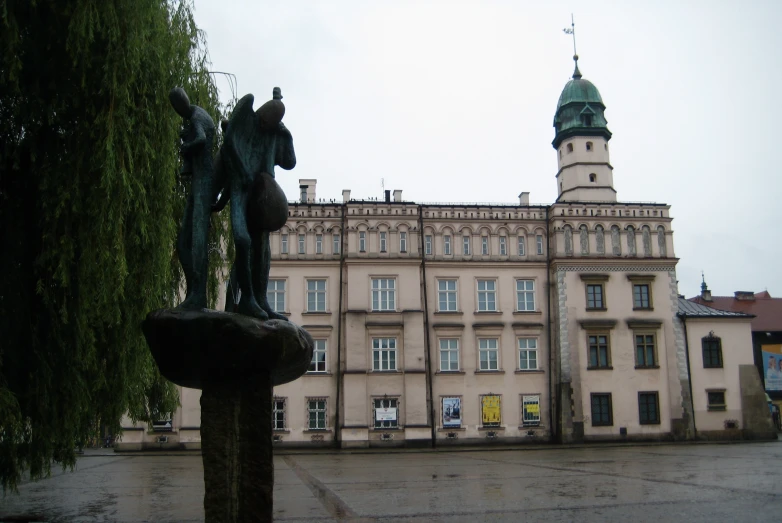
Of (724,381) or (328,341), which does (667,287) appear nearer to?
(724,381)

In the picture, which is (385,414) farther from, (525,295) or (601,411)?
(601,411)

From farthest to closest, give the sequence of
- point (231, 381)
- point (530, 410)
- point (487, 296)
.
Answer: point (487, 296) → point (530, 410) → point (231, 381)

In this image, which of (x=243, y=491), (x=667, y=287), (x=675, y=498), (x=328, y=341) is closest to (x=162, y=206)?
(x=243, y=491)

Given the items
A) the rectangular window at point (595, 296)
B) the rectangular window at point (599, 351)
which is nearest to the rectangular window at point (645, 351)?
the rectangular window at point (599, 351)

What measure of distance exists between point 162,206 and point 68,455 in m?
4.11

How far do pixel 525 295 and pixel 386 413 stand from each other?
9.78 metres

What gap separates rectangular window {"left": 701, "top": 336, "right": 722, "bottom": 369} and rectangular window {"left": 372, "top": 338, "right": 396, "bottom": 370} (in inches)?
659

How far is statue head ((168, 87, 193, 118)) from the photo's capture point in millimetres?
7109

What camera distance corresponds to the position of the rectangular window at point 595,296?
37.7 metres

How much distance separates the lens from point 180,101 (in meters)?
7.18

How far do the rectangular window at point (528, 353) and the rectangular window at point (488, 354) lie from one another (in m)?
1.28

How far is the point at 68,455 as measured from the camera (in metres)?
10.7

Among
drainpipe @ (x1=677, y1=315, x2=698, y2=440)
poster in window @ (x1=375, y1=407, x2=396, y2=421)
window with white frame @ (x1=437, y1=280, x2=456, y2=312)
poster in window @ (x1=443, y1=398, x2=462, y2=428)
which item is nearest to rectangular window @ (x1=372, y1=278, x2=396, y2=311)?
window with white frame @ (x1=437, y1=280, x2=456, y2=312)

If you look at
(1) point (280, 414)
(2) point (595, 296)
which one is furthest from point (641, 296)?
(1) point (280, 414)
